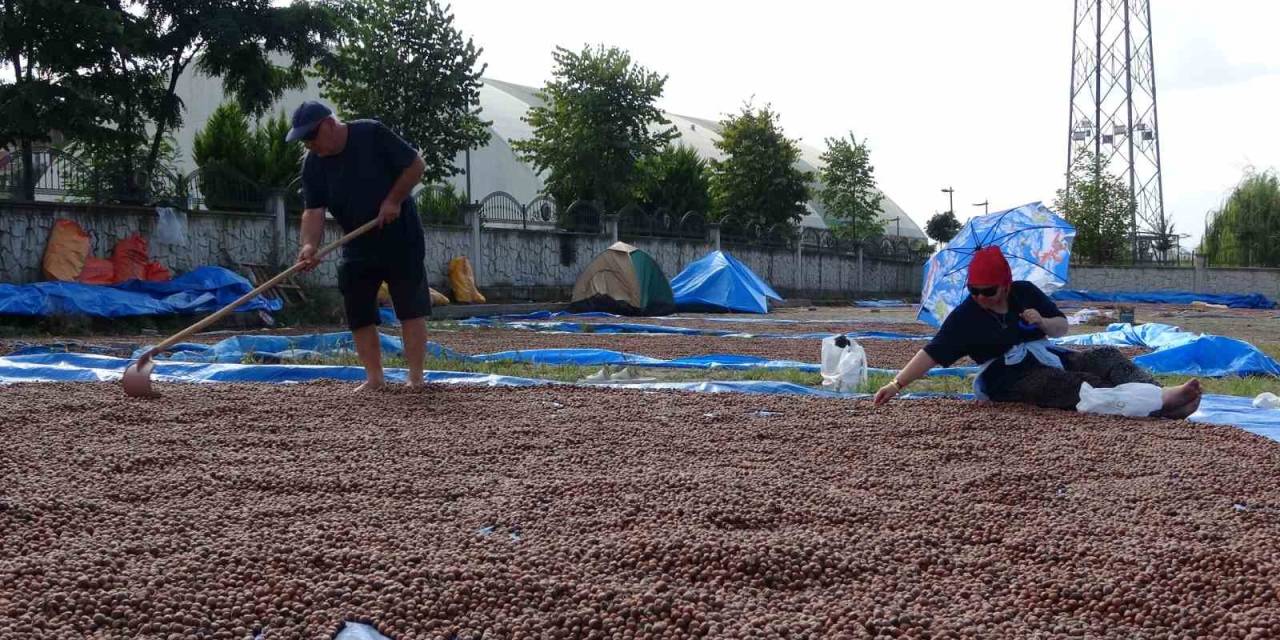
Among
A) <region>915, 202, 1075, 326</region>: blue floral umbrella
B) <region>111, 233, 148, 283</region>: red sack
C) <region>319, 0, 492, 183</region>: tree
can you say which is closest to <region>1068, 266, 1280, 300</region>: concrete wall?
<region>319, 0, 492, 183</region>: tree

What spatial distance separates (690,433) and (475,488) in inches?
47.7

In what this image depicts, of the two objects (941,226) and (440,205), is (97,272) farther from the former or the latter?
(941,226)

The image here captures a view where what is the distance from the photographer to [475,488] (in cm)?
298

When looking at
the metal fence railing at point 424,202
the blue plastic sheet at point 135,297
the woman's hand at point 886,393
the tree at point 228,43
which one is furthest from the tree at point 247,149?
the woman's hand at point 886,393

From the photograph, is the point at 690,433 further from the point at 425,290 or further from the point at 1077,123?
the point at 1077,123

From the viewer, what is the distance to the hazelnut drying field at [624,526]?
1975 millimetres

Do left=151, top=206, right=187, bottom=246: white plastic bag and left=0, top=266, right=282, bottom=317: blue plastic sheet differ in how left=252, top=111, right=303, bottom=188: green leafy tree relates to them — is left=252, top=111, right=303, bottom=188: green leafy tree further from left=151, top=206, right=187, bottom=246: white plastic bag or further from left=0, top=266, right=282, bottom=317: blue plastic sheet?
left=0, top=266, right=282, bottom=317: blue plastic sheet

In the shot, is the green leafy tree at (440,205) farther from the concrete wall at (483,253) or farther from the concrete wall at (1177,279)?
the concrete wall at (1177,279)

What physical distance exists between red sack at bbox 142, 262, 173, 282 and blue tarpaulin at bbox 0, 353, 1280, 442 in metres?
5.32

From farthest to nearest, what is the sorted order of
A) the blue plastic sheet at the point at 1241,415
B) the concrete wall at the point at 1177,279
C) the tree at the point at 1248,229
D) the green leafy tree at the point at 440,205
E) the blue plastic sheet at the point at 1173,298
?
1. the tree at the point at 1248,229
2. the concrete wall at the point at 1177,279
3. the blue plastic sheet at the point at 1173,298
4. the green leafy tree at the point at 440,205
5. the blue plastic sheet at the point at 1241,415

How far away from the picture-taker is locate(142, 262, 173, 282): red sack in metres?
11.5

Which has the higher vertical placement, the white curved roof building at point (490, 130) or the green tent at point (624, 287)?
the white curved roof building at point (490, 130)

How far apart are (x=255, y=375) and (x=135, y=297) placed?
5474 millimetres

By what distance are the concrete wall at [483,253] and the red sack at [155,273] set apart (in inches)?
18.5
